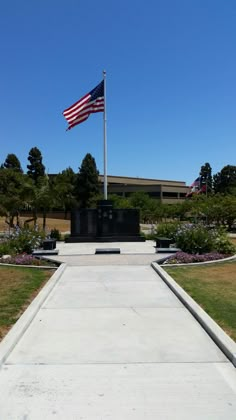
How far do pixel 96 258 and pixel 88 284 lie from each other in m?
4.63

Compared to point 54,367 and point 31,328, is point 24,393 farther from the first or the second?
point 31,328

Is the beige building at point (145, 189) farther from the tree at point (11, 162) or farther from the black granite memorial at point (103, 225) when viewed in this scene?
the black granite memorial at point (103, 225)

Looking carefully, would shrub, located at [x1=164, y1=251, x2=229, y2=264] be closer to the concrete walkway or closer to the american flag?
the concrete walkway

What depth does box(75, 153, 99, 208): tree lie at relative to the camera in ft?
244

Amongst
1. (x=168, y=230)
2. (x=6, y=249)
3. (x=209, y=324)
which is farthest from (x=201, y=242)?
(x=209, y=324)

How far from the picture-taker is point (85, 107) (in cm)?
2084

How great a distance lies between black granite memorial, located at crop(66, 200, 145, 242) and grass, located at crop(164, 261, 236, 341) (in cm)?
917

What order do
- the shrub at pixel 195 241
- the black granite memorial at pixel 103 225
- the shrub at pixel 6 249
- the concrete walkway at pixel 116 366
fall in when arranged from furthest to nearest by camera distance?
the black granite memorial at pixel 103 225
the shrub at pixel 195 241
the shrub at pixel 6 249
the concrete walkway at pixel 116 366

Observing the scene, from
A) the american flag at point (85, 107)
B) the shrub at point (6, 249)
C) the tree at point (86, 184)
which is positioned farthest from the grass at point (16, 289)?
the tree at point (86, 184)

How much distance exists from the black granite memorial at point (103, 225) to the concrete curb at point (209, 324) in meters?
12.7

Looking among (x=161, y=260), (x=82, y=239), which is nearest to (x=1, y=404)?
(x=161, y=260)

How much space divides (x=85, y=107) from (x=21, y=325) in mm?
16141

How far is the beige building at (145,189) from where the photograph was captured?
3664 inches

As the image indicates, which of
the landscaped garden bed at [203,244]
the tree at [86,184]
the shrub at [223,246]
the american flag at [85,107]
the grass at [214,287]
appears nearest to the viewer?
the grass at [214,287]
